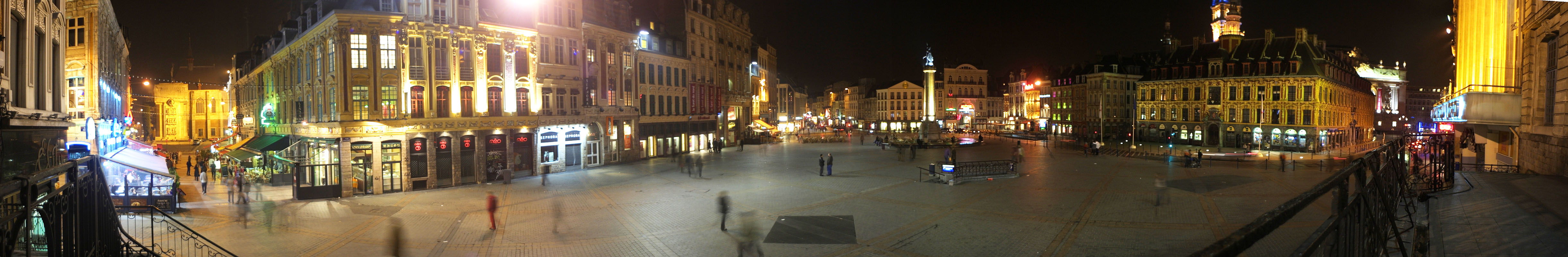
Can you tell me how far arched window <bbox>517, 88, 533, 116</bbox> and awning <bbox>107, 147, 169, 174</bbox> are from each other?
1215 cm

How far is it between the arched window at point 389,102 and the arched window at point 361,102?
1.60 ft

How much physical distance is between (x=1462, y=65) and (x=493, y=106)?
37.7m

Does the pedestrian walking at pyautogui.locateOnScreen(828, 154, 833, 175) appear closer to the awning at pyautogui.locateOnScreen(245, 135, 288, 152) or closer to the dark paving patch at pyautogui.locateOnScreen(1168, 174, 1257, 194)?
the dark paving patch at pyautogui.locateOnScreen(1168, 174, 1257, 194)

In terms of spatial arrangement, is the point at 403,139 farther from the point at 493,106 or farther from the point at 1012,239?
the point at 1012,239

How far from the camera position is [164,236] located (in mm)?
16031

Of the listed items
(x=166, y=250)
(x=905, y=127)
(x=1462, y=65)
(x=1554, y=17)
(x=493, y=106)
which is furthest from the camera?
(x=905, y=127)

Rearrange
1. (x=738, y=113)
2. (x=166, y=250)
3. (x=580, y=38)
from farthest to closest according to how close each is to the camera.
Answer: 1. (x=738, y=113)
2. (x=580, y=38)
3. (x=166, y=250)

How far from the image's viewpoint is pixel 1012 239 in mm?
15172

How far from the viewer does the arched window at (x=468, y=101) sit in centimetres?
2894

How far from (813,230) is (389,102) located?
20.1 metres

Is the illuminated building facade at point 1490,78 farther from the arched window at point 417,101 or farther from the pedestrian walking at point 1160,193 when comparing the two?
the arched window at point 417,101

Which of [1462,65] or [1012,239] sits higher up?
[1462,65]

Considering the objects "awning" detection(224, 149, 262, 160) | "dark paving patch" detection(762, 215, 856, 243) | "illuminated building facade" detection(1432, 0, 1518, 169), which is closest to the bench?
"dark paving patch" detection(762, 215, 856, 243)

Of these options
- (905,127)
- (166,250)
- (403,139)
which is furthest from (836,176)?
(905,127)
